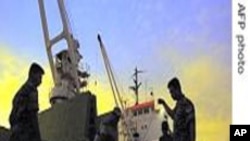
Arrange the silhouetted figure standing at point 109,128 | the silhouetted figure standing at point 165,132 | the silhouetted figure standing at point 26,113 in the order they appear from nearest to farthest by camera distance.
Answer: the silhouetted figure standing at point 26,113, the silhouetted figure standing at point 109,128, the silhouetted figure standing at point 165,132

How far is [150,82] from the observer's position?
4051mm

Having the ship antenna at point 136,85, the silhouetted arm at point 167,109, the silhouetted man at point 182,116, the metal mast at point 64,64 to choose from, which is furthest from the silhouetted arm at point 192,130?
the metal mast at point 64,64

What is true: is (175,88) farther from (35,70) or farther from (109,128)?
(35,70)

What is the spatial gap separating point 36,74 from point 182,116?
762 millimetres

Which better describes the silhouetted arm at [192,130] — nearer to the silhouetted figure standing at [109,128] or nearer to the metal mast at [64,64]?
the silhouetted figure standing at [109,128]

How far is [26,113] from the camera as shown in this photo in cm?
376

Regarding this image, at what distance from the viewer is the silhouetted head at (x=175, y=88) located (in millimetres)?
3945

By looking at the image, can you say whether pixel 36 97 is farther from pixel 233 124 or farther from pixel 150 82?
pixel 233 124

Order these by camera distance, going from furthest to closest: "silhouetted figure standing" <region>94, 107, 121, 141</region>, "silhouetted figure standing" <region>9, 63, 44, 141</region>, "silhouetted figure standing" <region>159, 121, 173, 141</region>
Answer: "silhouetted figure standing" <region>159, 121, 173, 141</region> < "silhouetted figure standing" <region>94, 107, 121, 141</region> < "silhouetted figure standing" <region>9, 63, 44, 141</region>

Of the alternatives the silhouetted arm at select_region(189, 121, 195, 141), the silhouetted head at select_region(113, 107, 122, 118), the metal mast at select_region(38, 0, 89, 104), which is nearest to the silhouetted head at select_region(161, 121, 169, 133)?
the silhouetted arm at select_region(189, 121, 195, 141)

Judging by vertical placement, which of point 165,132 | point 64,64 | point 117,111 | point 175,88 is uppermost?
point 64,64

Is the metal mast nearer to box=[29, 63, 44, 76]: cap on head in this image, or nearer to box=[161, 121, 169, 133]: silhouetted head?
box=[29, 63, 44, 76]: cap on head

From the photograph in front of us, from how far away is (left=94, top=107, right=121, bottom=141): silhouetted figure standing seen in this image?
12.6 feet

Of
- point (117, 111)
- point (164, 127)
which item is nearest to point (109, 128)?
point (117, 111)
